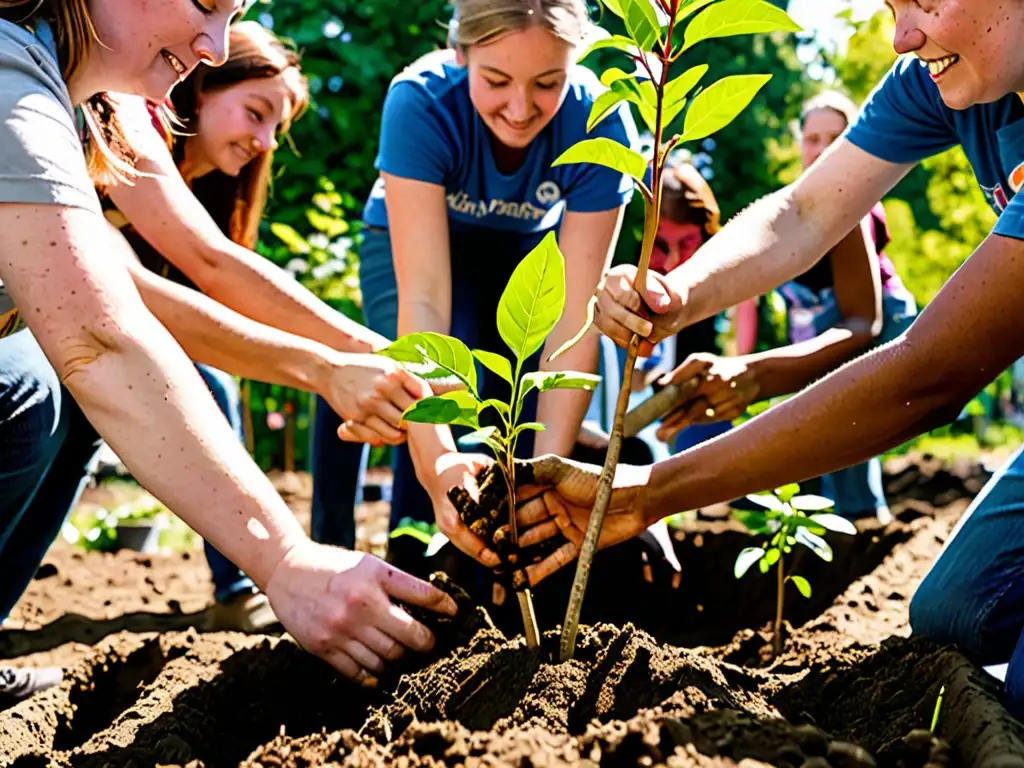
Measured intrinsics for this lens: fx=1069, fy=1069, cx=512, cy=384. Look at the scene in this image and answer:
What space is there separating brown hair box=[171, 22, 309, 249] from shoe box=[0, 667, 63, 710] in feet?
Answer: 5.12

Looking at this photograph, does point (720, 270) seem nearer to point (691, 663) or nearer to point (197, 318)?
point (691, 663)

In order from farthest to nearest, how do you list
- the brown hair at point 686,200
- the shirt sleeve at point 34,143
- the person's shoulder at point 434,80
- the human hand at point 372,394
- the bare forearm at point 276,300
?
1. the brown hair at point 686,200
2. the person's shoulder at point 434,80
3. the bare forearm at point 276,300
4. the human hand at point 372,394
5. the shirt sleeve at point 34,143

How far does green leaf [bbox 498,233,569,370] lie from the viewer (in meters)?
1.72

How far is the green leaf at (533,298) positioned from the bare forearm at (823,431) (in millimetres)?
396

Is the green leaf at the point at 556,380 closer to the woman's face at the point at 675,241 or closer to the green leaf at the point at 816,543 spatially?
the green leaf at the point at 816,543

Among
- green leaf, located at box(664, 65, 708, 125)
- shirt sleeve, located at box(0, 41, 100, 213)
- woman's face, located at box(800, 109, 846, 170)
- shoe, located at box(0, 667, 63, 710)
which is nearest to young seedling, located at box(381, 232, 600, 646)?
green leaf, located at box(664, 65, 708, 125)

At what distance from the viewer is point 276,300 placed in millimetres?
2801

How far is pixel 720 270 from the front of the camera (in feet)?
7.95

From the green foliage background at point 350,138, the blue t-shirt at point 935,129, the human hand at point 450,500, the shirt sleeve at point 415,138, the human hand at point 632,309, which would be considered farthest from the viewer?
the green foliage background at point 350,138

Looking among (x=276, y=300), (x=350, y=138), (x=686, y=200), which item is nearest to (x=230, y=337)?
(x=276, y=300)

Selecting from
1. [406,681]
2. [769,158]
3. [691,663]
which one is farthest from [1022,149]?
[769,158]

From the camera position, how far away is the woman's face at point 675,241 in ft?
15.4

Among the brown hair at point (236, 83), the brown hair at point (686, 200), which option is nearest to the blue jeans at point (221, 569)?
the brown hair at point (236, 83)

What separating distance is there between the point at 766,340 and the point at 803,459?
5.95 metres
